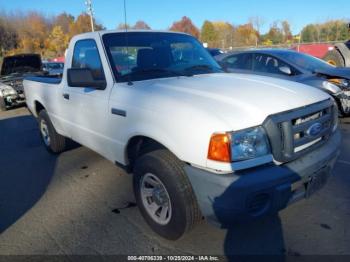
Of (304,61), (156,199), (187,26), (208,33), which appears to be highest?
(187,26)

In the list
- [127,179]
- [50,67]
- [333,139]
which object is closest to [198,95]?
[333,139]

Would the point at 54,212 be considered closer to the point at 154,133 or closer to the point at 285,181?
the point at 154,133

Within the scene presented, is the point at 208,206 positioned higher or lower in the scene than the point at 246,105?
lower

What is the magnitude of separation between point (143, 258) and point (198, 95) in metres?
1.47

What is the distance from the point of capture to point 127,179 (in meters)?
4.26

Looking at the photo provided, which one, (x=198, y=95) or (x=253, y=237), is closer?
(x=198, y=95)

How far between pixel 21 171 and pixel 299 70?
545 cm

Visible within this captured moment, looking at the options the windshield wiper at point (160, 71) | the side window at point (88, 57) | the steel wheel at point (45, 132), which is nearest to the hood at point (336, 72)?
the windshield wiper at point (160, 71)

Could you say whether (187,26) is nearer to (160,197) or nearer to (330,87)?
(330,87)

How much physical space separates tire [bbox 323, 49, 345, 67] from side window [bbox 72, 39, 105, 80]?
857 cm

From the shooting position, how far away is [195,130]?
91.4 inches

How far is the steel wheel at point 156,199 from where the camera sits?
2.79 m

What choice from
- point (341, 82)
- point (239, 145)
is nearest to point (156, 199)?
point (239, 145)

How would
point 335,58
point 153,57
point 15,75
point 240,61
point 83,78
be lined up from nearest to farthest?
1. point 83,78
2. point 153,57
3. point 240,61
4. point 335,58
5. point 15,75
